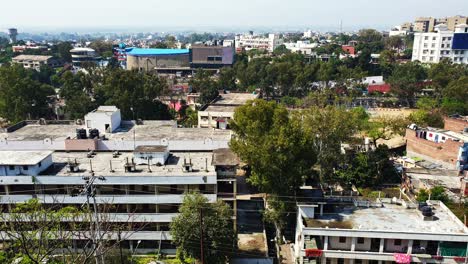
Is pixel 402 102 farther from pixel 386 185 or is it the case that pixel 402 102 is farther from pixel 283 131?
pixel 283 131

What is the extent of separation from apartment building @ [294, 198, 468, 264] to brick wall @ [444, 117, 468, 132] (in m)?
23.2

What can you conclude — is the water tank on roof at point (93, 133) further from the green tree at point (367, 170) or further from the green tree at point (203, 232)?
the green tree at point (367, 170)

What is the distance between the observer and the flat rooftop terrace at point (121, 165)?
26938 mm

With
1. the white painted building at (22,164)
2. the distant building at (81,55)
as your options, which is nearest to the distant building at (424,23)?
the distant building at (81,55)

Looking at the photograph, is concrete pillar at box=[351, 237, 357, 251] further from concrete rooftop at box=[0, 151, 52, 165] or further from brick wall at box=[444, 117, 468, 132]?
brick wall at box=[444, 117, 468, 132]

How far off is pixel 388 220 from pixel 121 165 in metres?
18.3

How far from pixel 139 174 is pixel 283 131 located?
32.9 ft

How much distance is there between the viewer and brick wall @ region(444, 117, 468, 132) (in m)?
44.9

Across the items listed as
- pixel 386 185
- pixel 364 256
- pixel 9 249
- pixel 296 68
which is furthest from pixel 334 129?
pixel 296 68

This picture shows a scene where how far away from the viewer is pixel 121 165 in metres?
28.5

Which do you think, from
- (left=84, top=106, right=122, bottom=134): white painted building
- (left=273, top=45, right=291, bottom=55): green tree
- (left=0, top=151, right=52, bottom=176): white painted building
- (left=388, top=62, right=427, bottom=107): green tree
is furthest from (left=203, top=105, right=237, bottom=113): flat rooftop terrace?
(left=273, top=45, right=291, bottom=55): green tree

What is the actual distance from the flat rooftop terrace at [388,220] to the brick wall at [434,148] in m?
15.1

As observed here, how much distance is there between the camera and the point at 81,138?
3362 centimetres

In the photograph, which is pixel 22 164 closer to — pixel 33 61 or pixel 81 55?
pixel 33 61
